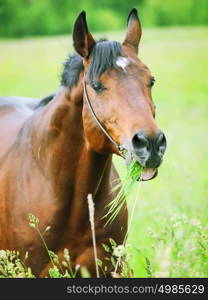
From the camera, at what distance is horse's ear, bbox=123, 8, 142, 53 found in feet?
12.6

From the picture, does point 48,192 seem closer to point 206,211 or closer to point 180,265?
point 180,265

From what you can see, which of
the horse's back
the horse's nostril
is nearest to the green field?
the horse's nostril

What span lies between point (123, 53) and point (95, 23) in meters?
11.5

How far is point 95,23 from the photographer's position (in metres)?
14.8

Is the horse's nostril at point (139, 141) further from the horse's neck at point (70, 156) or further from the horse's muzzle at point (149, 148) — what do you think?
the horse's neck at point (70, 156)

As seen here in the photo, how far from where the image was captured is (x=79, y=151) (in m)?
3.77

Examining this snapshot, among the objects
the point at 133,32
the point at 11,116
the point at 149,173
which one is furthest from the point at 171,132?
the point at 149,173

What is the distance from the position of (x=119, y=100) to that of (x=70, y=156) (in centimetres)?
56

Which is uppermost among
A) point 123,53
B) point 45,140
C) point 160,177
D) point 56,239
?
point 123,53

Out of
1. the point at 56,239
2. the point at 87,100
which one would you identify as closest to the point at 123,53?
the point at 87,100

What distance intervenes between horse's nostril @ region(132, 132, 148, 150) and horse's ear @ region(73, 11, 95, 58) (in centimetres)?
74

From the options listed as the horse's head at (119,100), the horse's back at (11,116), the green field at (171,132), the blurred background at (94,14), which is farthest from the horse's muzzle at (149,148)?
the blurred background at (94,14)

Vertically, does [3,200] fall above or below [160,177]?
above

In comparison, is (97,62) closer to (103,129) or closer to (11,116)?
(103,129)
